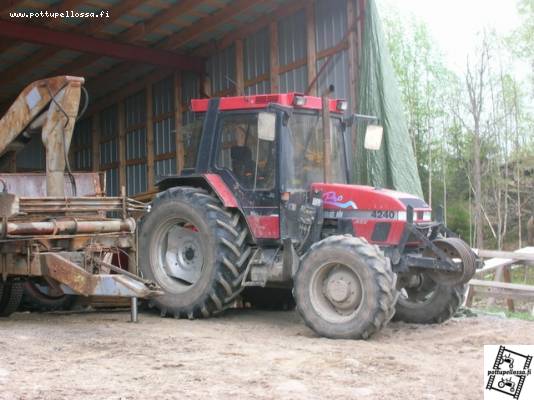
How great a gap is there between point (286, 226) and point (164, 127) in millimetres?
10329

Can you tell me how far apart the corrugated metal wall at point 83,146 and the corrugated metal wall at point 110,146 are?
22.4 inches

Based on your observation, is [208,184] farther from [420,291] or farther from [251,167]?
[420,291]

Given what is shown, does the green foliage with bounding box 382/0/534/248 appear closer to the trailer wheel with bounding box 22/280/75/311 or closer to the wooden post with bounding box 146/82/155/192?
the wooden post with bounding box 146/82/155/192

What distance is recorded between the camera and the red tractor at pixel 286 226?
679cm

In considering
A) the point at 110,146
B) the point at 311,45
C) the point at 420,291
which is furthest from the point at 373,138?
the point at 110,146

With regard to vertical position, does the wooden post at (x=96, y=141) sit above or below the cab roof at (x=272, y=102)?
above

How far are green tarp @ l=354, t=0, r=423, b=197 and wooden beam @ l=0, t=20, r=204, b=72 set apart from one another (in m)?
5.38

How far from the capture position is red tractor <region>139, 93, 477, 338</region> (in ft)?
22.3

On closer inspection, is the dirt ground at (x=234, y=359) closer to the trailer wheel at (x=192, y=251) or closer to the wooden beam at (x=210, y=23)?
the trailer wheel at (x=192, y=251)

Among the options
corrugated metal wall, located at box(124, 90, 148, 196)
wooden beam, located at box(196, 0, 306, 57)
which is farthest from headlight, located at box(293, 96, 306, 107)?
corrugated metal wall, located at box(124, 90, 148, 196)

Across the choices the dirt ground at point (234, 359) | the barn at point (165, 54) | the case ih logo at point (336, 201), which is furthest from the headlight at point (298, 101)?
the barn at point (165, 54)

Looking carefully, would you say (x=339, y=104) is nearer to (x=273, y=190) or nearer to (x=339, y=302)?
(x=273, y=190)

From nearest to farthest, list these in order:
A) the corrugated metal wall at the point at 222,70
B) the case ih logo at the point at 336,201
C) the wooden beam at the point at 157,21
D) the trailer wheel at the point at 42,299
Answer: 1. the case ih logo at the point at 336,201
2. the trailer wheel at the point at 42,299
3. the wooden beam at the point at 157,21
4. the corrugated metal wall at the point at 222,70

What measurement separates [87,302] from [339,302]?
Answer: 132 inches
